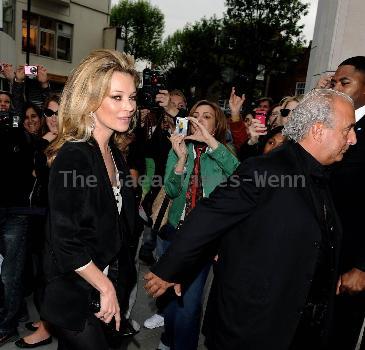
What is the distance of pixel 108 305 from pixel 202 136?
62.2 inches

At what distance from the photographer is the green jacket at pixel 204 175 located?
293 cm

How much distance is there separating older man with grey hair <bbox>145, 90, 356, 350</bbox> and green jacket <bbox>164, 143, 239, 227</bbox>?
0.94 m

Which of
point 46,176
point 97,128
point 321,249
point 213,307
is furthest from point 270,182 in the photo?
point 46,176

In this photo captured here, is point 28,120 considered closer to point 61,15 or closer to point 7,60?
point 7,60

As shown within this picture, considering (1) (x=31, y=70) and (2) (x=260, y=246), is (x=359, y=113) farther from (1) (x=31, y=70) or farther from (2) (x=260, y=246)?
(1) (x=31, y=70)

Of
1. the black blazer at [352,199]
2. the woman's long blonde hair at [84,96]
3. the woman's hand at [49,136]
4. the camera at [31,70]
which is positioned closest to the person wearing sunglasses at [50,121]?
the woman's hand at [49,136]

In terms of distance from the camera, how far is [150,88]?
13.7 ft

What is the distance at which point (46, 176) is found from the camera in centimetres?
292

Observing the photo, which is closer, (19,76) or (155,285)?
(155,285)

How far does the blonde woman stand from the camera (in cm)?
174

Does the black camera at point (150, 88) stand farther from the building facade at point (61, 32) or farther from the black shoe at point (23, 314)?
the building facade at point (61, 32)

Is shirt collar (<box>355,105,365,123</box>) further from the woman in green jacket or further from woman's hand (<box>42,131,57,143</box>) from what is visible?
woman's hand (<box>42,131,57,143</box>)

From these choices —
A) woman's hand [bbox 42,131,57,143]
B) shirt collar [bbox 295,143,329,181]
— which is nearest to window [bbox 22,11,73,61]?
woman's hand [bbox 42,131,57,143]

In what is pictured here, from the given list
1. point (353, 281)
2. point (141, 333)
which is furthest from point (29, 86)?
point (353, 281)
